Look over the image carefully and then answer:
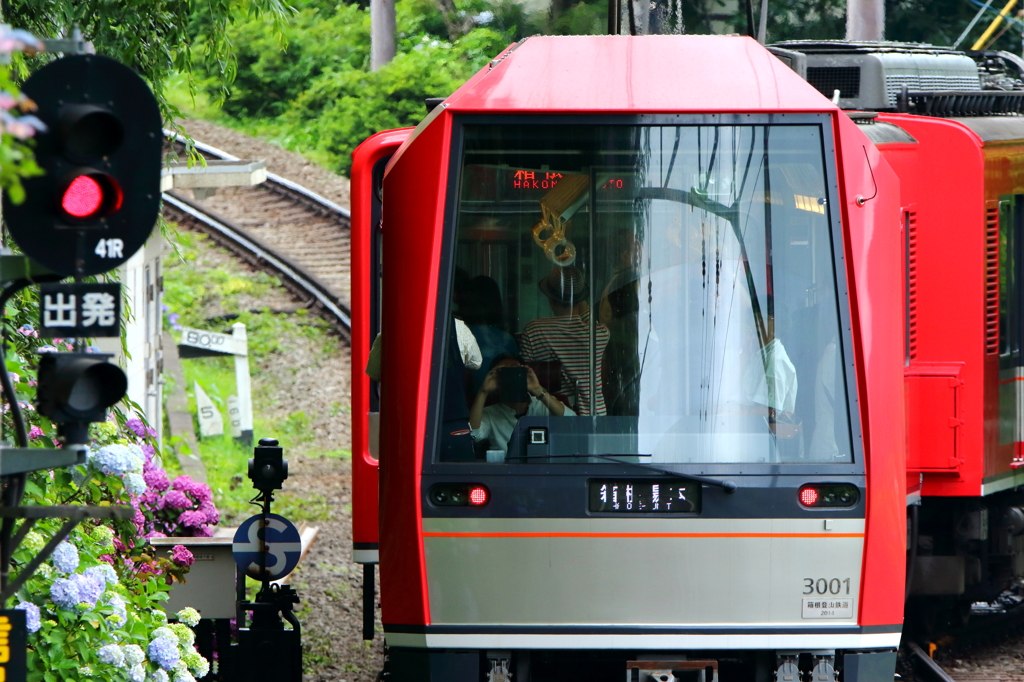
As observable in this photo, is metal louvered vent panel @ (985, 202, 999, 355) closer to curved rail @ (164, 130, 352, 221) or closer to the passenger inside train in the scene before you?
the passenger inside train

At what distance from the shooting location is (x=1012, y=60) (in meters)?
10.2

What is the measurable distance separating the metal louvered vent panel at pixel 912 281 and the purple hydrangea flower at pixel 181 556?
3825 mm

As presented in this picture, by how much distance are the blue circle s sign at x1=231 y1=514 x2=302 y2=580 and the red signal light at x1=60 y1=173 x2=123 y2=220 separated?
3.73 m

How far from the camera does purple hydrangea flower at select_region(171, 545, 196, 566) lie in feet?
23.0

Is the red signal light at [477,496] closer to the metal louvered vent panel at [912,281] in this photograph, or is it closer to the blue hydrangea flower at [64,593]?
the blue hydrangea flower at [64,593]

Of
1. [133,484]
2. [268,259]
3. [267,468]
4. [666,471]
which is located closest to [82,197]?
[133,484]

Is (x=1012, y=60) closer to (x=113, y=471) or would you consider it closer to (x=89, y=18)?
(x=89, y=18)

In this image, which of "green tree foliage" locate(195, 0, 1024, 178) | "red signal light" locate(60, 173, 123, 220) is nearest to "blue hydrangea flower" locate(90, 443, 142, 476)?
"red signal light" locate(60, 173, 123, 220)

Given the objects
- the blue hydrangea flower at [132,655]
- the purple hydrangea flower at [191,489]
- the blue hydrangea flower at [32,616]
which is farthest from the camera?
the purple hydrangea flower at [191,489]

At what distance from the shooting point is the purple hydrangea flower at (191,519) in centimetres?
779

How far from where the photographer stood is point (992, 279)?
791 cm

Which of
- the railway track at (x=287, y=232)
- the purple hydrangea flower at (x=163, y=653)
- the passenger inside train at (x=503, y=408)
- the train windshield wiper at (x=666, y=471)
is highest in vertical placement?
the railway track at (x=287, y=232)

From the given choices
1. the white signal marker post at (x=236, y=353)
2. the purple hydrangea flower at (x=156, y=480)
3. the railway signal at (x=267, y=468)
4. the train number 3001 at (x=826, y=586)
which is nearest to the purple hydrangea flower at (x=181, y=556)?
the railway signal at (x=267, y=468)

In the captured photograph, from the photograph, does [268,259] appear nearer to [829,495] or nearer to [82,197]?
[829,495]
